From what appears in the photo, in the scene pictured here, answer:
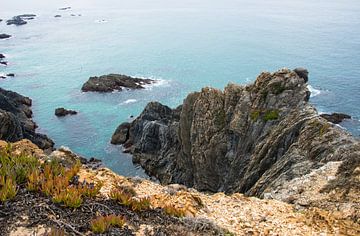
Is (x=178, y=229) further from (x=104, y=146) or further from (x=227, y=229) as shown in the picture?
(x=104, y=146)

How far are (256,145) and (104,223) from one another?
2769 centimetres

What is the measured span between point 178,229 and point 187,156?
136ft

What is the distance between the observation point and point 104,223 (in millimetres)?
12906

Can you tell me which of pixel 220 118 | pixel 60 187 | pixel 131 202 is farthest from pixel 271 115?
pixel 60 187

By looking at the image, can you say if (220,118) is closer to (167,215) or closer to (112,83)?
(167,215)

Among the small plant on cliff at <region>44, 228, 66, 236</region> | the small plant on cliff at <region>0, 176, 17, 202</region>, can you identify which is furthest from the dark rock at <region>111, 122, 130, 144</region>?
the small plant on cliff at <region>44, 228, 66, 236</region>

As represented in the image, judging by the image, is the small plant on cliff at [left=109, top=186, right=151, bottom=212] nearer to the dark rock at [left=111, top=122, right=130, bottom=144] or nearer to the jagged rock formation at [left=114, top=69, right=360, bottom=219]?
the jagged rock formation at [left=114, top=69, right=360, bottom=219]

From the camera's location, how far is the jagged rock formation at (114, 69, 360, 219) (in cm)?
2366

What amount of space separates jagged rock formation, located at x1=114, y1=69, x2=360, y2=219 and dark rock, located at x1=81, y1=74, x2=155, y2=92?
3378 centimetres

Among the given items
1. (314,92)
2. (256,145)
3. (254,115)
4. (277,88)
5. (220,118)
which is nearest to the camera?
(256,145)

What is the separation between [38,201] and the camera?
14.3 meters

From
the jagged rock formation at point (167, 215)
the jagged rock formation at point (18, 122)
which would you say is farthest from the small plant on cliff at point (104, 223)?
the jagged rock formation at point (18, 122)

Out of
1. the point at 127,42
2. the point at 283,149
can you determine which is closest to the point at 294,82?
the point at 283,149

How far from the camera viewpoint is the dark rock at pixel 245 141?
94.0 ft
